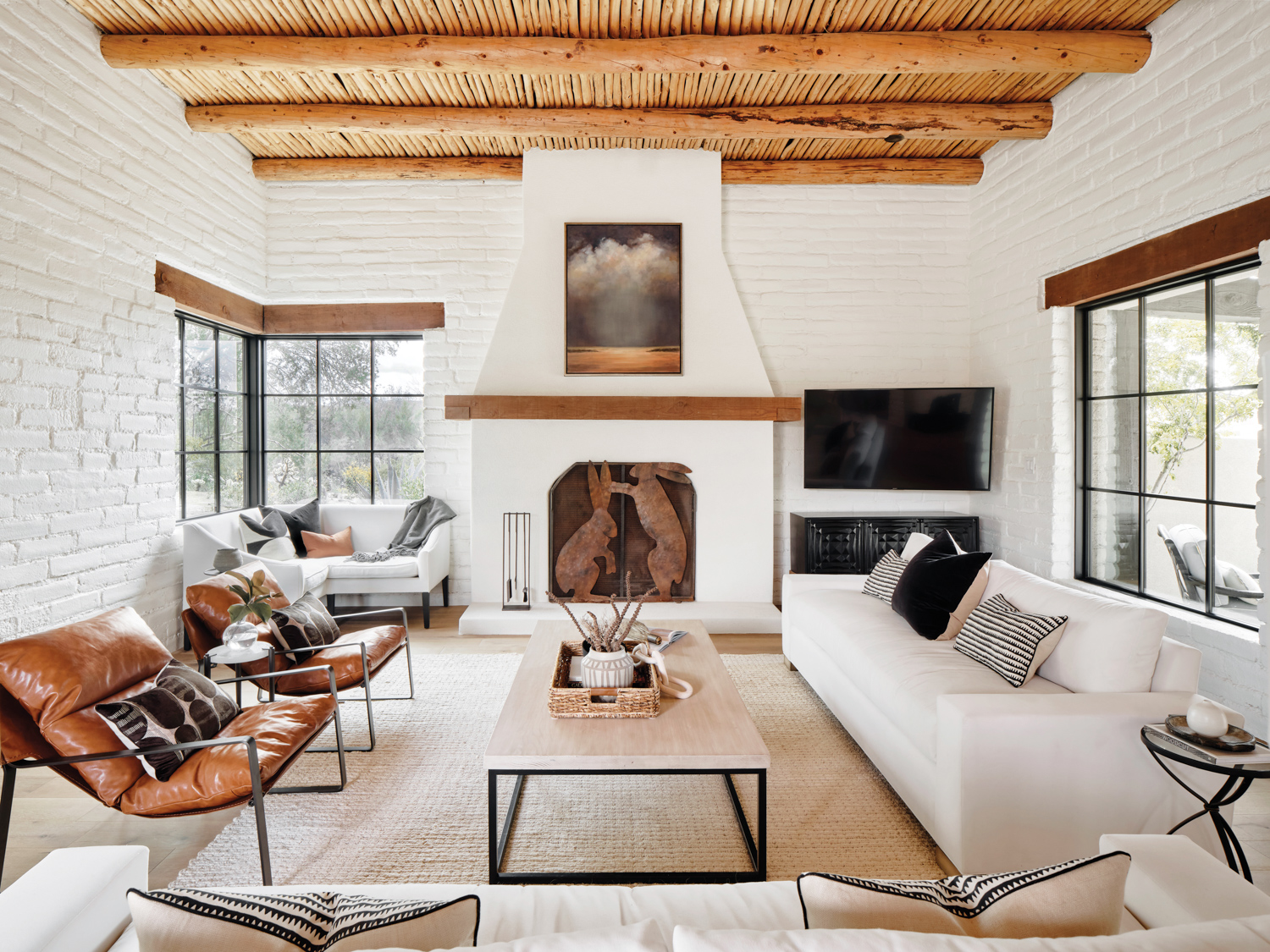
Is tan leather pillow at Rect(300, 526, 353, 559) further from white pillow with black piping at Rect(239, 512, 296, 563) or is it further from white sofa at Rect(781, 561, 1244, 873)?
white sofa at Rect(781, 561, 1244, 873)

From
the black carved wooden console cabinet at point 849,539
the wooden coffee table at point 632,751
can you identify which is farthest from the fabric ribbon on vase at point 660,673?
the black carved wooden console cabinet at point 849,539

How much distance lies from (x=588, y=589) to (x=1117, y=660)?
331 centimetres

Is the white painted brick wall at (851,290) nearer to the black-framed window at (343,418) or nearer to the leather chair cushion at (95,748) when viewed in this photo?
the black-framed window at (343,418)

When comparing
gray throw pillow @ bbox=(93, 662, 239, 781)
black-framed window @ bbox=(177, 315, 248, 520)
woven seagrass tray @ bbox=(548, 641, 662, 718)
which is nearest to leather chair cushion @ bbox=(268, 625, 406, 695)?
gray throw pillow @ bbox=(93, 662, 239, 781)

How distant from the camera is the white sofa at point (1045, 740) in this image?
184 cm

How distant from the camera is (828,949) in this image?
0.75m

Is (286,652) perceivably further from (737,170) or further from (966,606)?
(737,170)

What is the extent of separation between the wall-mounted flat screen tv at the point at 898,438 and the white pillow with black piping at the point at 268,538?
3.62 m

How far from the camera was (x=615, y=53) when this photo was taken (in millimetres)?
3498

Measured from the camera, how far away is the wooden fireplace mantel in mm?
4742

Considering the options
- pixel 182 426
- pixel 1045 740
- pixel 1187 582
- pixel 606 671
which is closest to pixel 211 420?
pixel 182 426

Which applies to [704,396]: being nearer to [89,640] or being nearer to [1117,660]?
[1117,660]

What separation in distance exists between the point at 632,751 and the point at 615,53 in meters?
3.33

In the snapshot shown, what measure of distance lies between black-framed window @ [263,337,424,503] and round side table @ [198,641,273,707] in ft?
9.45
